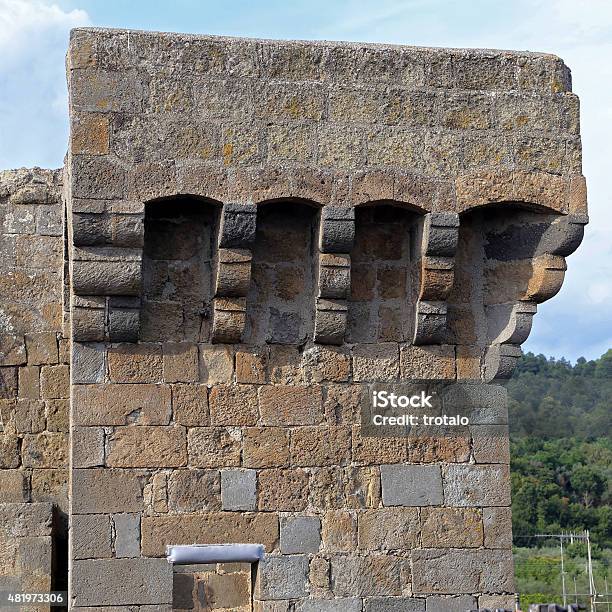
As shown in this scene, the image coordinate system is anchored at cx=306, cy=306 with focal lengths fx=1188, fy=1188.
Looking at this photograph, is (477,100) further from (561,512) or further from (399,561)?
(561,512)

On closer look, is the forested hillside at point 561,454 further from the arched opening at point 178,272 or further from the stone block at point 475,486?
the arched opening at point 178,272

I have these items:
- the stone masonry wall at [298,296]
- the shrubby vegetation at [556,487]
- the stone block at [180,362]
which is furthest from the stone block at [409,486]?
the shrubby vegetation at [556,487]

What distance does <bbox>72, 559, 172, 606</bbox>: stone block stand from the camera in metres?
6.04

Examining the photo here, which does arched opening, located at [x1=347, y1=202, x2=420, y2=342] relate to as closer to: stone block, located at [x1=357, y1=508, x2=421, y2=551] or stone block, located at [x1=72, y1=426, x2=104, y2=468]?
stone block, located at [x1=357, y1=508, x2=421, y2=551]

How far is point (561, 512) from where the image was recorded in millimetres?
29984

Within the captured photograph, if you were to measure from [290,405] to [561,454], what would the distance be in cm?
2951

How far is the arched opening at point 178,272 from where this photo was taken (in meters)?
6.35

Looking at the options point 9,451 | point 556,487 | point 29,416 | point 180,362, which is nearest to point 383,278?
point 180,362

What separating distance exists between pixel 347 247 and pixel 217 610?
7.48ft

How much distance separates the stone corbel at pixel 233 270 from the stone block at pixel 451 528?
4.70 ft

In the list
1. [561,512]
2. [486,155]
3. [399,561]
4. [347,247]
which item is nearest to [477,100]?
[486,155]

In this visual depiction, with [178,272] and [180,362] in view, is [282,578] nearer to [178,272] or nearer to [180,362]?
[180,362]

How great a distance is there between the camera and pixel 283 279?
6.50 meters

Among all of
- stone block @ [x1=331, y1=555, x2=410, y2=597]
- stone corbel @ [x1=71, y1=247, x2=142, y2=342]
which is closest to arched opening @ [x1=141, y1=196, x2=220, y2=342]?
stone corbel @ [x1=71, y1=247, x2=142, y2=342]
